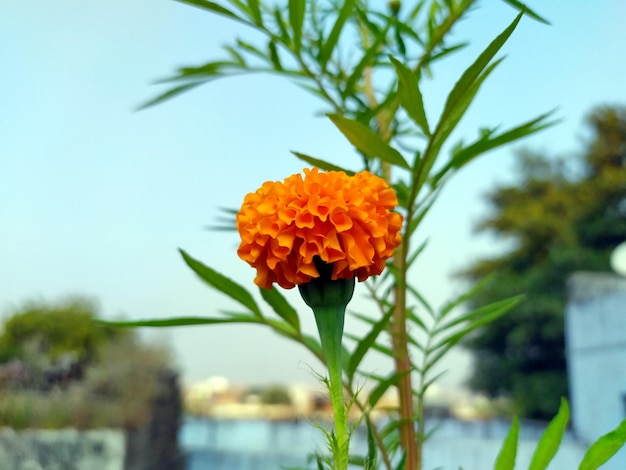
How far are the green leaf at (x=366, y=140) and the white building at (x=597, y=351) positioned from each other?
113 inches

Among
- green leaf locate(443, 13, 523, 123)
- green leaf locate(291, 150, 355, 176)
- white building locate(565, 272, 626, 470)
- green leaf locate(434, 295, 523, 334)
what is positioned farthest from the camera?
white building locate(565, 272, 626, 470)

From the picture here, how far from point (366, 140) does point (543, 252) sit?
24.1 feet

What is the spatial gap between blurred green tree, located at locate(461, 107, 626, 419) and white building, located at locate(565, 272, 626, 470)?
243cm

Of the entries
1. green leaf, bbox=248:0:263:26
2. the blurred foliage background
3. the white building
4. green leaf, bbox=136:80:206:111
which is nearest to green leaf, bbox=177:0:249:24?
green leaf, bbox=248:0:263:26

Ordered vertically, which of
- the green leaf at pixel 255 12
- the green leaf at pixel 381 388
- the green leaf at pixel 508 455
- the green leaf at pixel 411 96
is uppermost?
the green leaf at pixel 255 12

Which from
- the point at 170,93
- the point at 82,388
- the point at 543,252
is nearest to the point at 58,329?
the point at 82,388

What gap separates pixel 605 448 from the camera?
427 mm

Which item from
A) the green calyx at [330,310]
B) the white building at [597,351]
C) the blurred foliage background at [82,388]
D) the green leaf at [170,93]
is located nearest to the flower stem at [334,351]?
the green calyx at [330,310]

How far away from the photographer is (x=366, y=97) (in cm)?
68

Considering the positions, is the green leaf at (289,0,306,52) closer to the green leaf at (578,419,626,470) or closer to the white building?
the green leaf at (578,419,626,470)

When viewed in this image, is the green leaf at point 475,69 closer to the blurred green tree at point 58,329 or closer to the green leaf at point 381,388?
the green leaf at point 381,388

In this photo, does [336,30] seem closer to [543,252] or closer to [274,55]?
[274,55]

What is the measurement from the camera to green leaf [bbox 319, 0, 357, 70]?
0.48 meters

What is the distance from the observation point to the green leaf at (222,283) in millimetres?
462
